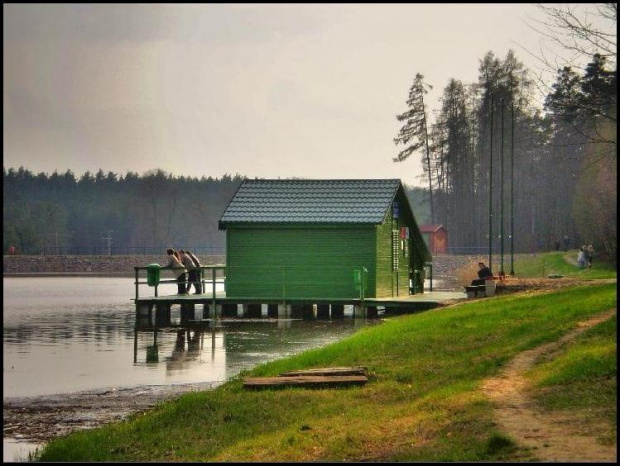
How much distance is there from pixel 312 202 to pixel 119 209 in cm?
14575

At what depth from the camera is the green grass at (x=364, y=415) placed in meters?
12.5

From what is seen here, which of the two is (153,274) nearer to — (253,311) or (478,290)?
(253,311)

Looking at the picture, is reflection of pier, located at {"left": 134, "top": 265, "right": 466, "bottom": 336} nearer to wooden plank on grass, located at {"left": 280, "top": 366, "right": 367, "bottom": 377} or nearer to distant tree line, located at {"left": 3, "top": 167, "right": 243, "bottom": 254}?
wooden plank on grass, located at {"left": 280, "top": 366, "right": 367, "bottom": 377}

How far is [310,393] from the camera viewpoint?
1666cm

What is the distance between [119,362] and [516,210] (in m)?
78.8

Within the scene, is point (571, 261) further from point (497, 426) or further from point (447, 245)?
point (497, 426)

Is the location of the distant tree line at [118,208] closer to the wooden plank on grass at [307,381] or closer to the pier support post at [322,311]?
the pier support post at [322,311]

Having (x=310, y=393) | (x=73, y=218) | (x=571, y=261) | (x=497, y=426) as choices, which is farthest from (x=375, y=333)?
(x=73, y=218)

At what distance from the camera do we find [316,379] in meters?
17.6

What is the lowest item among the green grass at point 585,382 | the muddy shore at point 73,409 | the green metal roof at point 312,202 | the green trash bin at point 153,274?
the muddy shore at point 73,409

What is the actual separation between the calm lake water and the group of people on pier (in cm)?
222

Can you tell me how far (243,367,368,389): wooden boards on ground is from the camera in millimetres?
17359

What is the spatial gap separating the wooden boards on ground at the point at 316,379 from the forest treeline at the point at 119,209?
136 meters

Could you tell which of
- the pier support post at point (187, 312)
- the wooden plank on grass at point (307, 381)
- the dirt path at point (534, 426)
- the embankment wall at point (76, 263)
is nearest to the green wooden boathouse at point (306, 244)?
the pier support post at point (187, 312)
